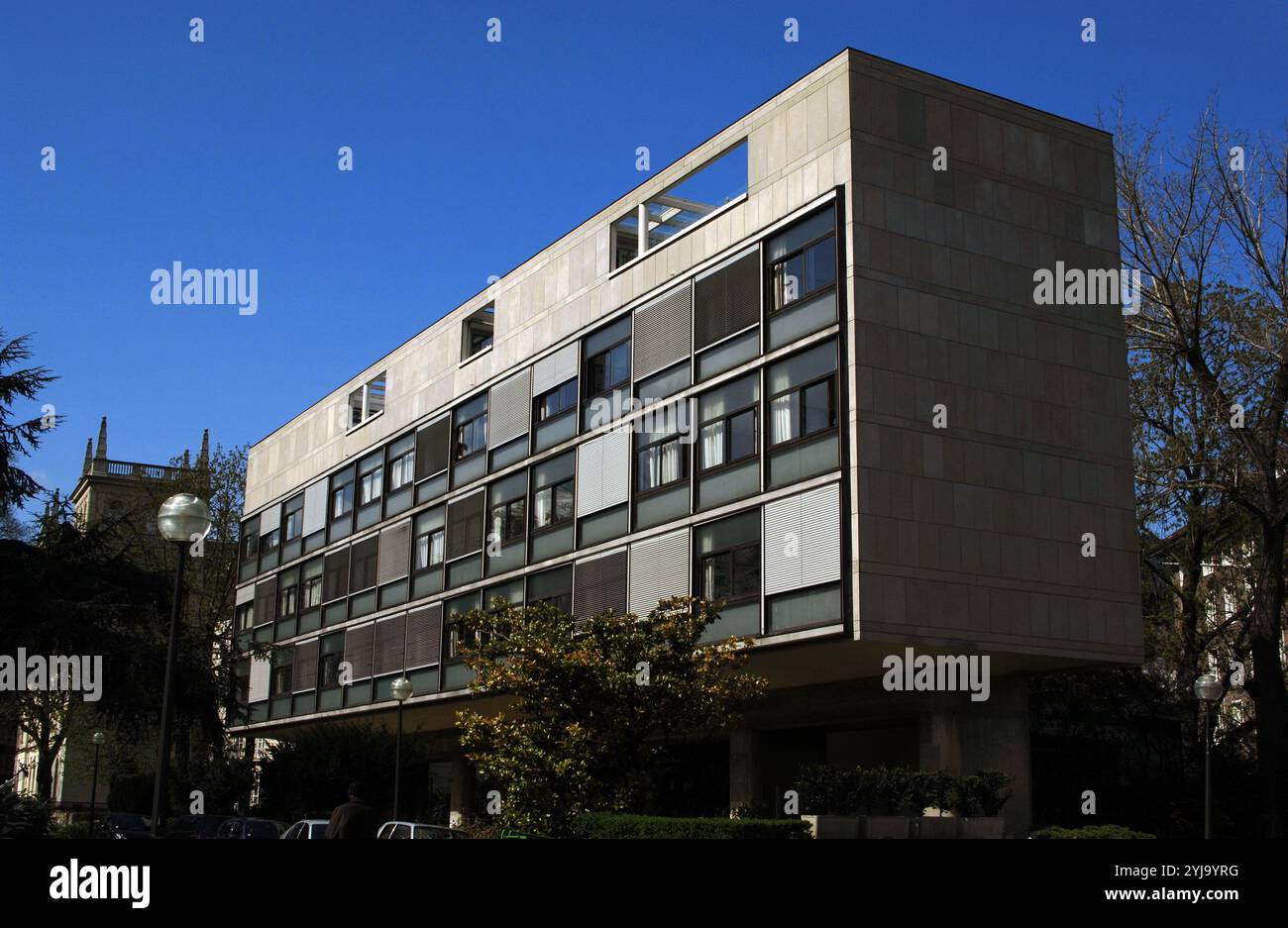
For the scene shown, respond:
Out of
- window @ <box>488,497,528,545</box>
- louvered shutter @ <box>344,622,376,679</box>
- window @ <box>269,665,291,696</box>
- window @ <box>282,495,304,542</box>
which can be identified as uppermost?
window @ <box>282,495,304,542</box>

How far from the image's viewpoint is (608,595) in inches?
1383

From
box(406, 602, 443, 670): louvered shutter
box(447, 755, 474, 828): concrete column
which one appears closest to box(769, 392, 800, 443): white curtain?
box(406, 602, 443, 670): louvered shutter

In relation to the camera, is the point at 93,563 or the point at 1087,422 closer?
the point at 93,563

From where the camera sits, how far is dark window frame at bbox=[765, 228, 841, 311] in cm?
2914

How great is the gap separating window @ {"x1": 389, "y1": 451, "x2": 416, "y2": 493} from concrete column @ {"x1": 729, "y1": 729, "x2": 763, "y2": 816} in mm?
16967

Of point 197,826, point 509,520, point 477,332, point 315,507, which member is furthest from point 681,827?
point 315,507

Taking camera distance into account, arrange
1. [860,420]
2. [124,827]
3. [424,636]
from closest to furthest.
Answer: [860,420] < [124,827] < [424,636]

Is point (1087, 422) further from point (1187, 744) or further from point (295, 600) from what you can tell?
point (295, 600)

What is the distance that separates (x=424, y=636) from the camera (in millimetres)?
43906

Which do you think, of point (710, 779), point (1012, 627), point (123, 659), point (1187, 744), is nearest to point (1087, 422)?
point (1012, 627)

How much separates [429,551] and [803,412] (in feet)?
61.4

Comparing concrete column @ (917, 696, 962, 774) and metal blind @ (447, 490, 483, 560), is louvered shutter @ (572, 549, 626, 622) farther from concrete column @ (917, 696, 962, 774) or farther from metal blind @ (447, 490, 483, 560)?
concrete column @ (917, 696, 962, 774)

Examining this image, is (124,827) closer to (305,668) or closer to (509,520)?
(305,668)
